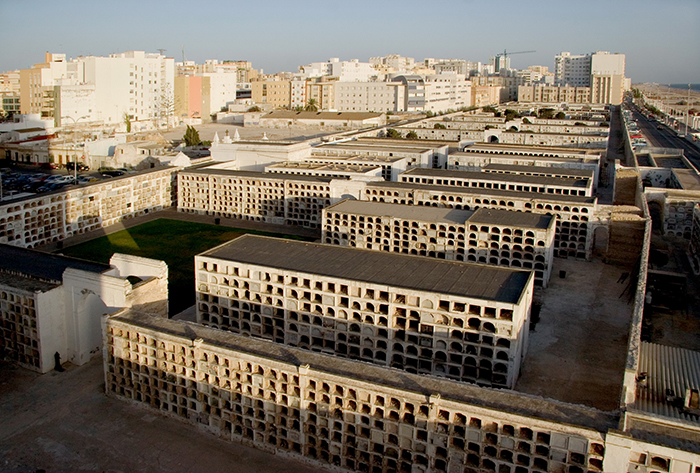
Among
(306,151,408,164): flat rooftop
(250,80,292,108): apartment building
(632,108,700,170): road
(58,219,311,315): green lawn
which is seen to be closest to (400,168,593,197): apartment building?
(306,151,408,164): flat rooftop

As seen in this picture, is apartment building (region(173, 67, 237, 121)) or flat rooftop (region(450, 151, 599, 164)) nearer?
flat rooftop (region(450, 151, 599, 164))

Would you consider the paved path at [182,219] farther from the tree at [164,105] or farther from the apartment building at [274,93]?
the apartment building at [274,93]

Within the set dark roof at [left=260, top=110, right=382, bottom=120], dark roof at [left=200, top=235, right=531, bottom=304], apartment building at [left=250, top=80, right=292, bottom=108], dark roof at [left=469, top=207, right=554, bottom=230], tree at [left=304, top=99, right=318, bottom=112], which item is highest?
apartment building at [left=250, top=80, right=292, bottom=108]

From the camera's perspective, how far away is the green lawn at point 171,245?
41594 millimetres

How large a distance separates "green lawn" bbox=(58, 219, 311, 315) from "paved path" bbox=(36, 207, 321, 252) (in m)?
1.04

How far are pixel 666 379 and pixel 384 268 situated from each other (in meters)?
13.5

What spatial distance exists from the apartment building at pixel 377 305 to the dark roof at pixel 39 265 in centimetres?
612

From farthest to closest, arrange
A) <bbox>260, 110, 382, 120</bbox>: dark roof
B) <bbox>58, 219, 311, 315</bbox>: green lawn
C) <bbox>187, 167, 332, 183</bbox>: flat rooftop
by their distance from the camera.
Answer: <bbox>260, 110, 382, 120</bbox>: dark roof → <bbox>187, 167, 332, 183</bbox>: flat rooftop → <bbox>58, 219, 311, 315</bbox>: green lawn

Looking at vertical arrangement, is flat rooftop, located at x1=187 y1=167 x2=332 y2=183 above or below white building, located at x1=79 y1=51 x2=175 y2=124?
below

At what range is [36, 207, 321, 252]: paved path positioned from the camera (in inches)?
2030

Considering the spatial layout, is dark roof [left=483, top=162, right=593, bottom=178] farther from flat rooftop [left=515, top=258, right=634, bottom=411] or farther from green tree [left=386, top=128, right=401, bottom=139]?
green tree [left=386, top=128, right=401, bottom=139]

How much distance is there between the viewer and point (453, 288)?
28.7 metres

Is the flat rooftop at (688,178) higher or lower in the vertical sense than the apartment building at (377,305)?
higher

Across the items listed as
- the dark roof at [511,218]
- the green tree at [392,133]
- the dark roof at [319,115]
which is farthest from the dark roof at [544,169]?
the dark roof at [319,115]
